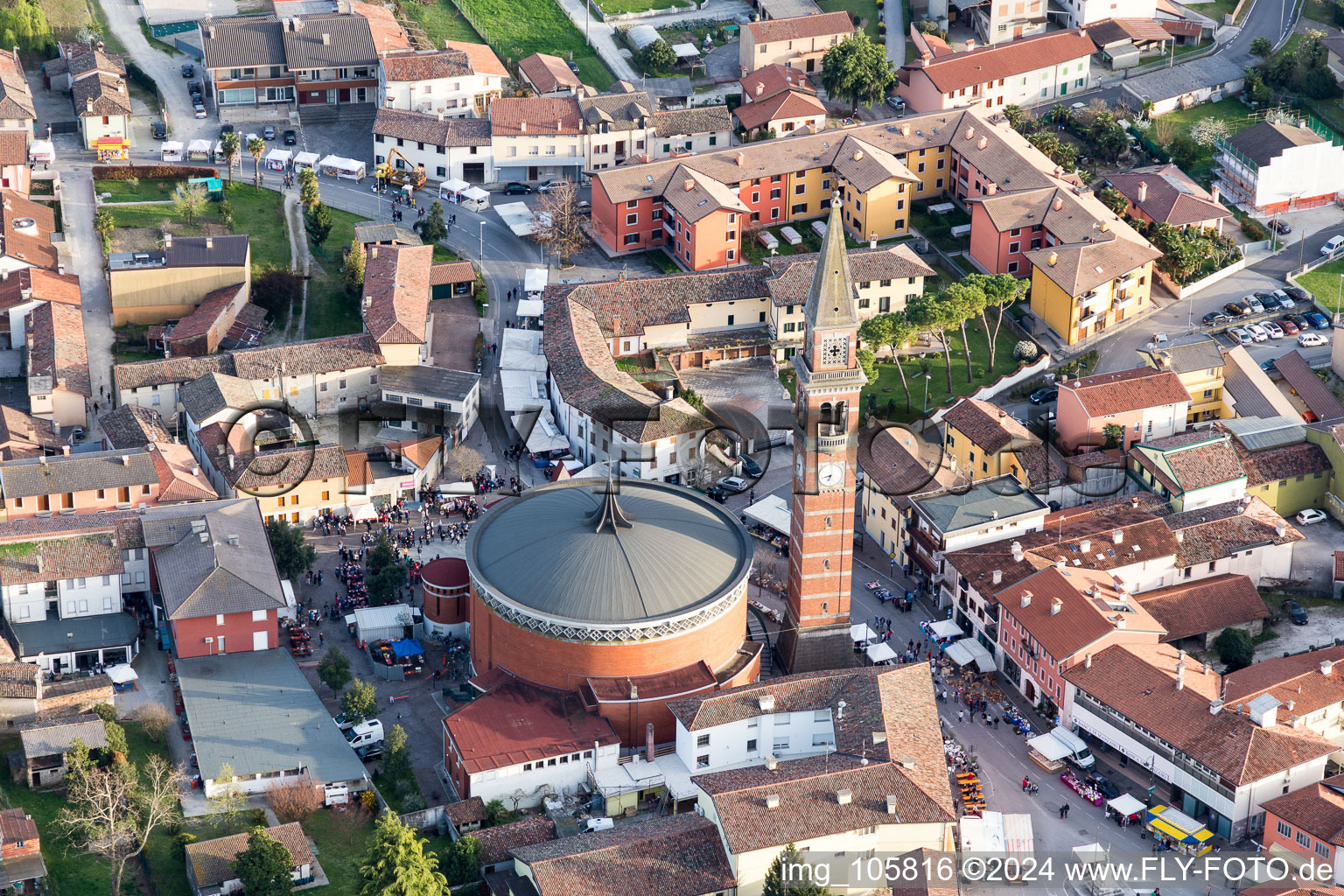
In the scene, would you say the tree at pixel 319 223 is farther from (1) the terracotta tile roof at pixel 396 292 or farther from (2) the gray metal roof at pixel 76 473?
(2) the gray metal roof at pixel 76 473

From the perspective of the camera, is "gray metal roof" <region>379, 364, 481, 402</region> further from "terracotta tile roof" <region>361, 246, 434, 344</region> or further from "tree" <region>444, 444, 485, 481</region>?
"tree" <region>444, 444, 485, 481</region>

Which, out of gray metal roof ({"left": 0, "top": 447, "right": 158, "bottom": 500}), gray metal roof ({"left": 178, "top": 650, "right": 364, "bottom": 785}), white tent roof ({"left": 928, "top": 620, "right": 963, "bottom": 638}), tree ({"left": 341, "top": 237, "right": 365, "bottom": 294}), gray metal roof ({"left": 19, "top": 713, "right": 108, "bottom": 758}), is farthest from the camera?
tree ({"left": 341, "top": 237, "right": 365, "bottom": 294})

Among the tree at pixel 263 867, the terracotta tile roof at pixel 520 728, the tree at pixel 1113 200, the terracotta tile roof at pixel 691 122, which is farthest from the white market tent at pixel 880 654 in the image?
the terracotta tile roof at pixel 691 122

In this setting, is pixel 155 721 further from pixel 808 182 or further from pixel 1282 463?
pixel 808 182

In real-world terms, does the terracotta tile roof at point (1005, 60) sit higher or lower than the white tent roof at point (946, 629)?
higher

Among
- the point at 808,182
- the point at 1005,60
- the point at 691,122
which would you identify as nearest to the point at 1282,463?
the point at 808,182

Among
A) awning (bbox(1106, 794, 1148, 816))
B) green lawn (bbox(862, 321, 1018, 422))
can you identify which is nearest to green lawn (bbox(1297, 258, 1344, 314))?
green lawn (bbox(862, 321, 1018, 422))
